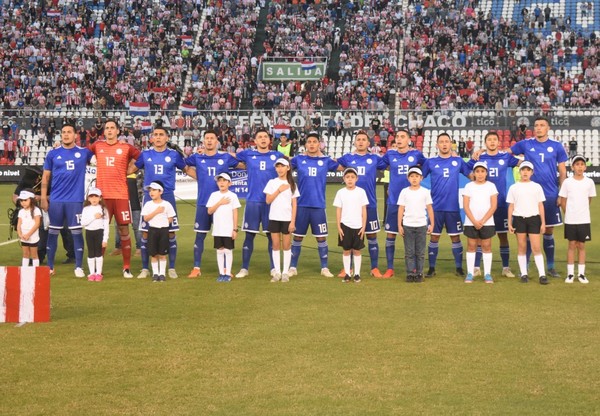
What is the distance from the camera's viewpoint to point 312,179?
47.5 feet

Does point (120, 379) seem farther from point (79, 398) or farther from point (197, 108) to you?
point (197, 108)

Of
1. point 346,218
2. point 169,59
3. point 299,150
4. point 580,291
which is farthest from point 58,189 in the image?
point 169,59

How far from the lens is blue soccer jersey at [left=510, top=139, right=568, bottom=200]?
46.6ft

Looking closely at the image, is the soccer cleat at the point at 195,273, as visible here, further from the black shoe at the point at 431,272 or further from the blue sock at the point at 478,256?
the blue sock at the point at 478,256

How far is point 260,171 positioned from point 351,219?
5.25ft

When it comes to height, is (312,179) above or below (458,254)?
above

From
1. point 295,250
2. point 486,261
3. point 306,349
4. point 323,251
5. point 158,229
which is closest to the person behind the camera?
point 306,349

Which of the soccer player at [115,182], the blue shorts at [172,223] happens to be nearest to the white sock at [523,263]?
the blue shorts at [172,223]

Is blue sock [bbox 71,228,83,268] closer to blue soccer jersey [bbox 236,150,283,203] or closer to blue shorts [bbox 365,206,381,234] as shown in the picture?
blue soccer jersey [bbox 236,150,283,203]

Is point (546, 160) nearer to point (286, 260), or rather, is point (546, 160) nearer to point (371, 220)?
point (371, 220)

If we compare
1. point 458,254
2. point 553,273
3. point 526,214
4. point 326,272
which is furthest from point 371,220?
point 553,273

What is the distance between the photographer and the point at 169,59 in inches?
1909

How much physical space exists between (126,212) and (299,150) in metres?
24.0

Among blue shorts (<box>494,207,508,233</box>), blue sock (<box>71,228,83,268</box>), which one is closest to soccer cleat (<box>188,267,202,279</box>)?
blue sock (<box>71,228,83,268</box>)
